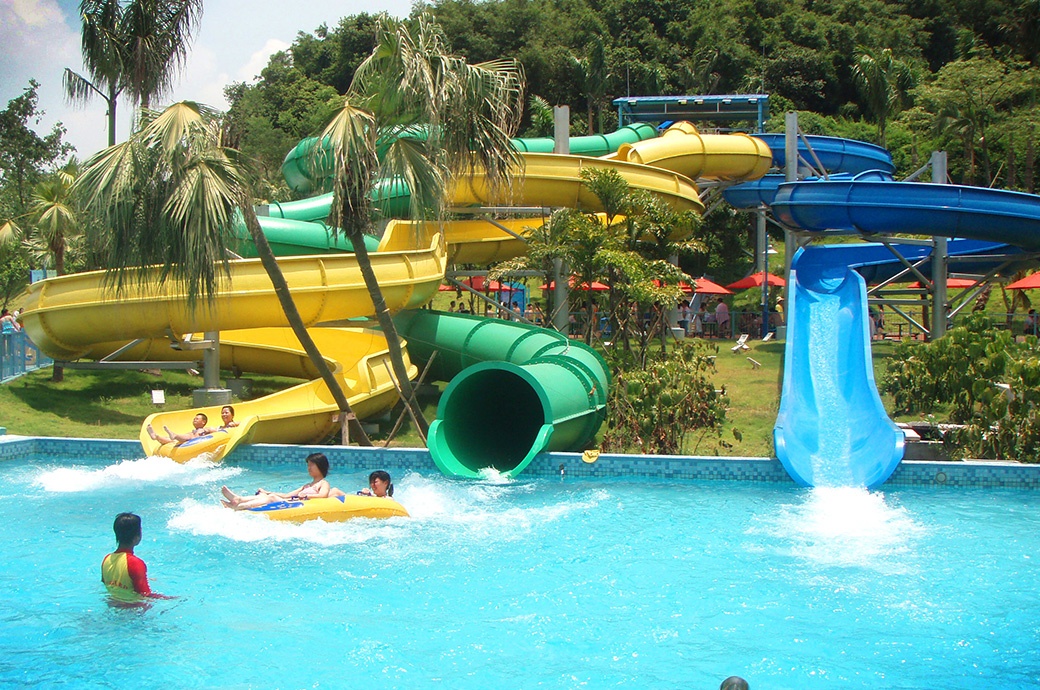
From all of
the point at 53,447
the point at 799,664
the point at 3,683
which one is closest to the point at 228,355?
the point at 53,447

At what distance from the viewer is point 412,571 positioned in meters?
8.09

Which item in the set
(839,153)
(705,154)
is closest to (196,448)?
(705,154)

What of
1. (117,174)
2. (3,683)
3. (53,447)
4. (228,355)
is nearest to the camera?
(3,683)

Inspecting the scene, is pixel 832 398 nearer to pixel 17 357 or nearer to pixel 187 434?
pixel 187 434

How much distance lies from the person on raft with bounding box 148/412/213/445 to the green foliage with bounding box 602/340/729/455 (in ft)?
15.7

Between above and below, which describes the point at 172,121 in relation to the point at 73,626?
above

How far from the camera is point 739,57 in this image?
43.5 m

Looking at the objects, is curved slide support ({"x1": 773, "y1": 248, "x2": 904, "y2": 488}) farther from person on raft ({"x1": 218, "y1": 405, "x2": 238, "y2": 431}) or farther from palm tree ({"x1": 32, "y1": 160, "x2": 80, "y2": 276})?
palm tree ({"x1": 32, "y1": 160, "x2": 80, "y2": 276})

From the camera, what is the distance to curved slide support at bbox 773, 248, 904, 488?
1075cm

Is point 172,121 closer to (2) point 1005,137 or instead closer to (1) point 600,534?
(1) point 600,534

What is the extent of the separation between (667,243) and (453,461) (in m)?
6.38

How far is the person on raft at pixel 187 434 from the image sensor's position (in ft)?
38.9

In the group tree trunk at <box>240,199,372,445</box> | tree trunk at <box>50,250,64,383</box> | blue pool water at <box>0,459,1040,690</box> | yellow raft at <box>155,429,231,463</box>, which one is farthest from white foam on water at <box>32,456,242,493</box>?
tree trunk at <box>50,250,64,383</box>

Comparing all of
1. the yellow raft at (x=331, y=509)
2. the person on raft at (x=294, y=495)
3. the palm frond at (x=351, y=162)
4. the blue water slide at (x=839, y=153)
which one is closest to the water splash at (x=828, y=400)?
the yellow raft at (x=331, y=509)
